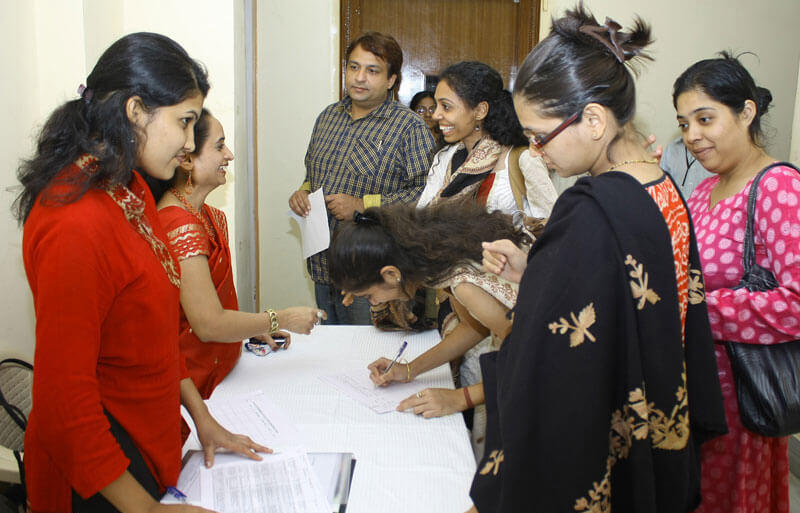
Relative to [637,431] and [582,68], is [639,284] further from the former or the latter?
[582,68]

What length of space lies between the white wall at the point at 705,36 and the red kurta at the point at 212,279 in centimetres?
262

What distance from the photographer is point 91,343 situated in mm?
855

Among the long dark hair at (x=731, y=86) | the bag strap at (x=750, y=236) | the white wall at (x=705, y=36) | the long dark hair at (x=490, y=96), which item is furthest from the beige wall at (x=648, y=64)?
the bag strap at (x=750, y=236)

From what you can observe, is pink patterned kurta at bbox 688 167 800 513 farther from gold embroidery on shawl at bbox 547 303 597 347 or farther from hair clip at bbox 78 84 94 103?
hair clip at bbox 78 84 94 103

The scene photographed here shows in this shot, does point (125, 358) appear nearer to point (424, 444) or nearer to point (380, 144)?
point (424, 444)

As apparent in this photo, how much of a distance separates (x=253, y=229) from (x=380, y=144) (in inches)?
52.5

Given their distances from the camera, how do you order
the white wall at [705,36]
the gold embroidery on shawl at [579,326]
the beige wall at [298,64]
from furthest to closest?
the white wall at [705,36]
the beige wall at [298,64]
the gold embroidery on shawl at [579,326]

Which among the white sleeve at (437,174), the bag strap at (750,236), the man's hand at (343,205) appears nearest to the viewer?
the bag strap at (750,236)

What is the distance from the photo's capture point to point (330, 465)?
1.17 metres

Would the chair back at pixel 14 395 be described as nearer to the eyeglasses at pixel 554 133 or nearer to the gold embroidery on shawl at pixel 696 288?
the eyeglasses at pixel 554 133

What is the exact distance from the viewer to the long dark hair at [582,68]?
91cm

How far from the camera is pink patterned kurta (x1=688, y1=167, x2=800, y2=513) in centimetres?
127

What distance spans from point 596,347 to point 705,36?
342 centimetres

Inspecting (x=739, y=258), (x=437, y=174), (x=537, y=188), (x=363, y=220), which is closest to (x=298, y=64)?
(x=437, y=174)
